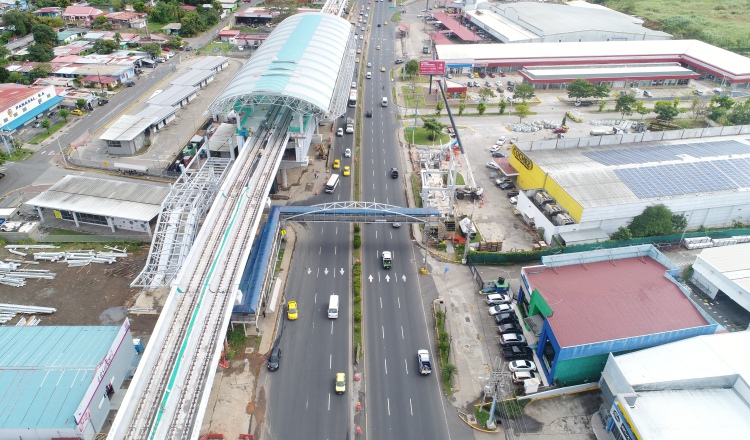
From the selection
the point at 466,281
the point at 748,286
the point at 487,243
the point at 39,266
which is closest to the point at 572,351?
the point at 466,281

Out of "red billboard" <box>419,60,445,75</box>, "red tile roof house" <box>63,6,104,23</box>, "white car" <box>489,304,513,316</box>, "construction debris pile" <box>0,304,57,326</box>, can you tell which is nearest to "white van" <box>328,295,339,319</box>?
"white car" <box>489,304,513,316</box>

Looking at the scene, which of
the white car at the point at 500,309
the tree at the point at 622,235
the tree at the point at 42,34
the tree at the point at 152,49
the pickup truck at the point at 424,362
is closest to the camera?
the pickup truck at the point at 424,362

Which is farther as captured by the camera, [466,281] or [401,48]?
[401,48]

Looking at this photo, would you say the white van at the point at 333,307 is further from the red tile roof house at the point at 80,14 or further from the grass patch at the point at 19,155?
the red tile roof house at the point at 80,14

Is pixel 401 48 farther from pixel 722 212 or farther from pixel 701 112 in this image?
pixel 722 212

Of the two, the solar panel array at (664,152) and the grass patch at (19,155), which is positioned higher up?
the solar panel array at (664,152)

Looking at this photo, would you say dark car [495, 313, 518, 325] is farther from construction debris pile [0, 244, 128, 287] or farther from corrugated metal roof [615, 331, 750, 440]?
construction debris pile [0, 244, 128, 287]

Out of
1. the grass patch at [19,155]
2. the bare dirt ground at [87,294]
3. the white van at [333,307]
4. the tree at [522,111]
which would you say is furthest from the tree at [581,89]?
the grass patch at [19,155]
